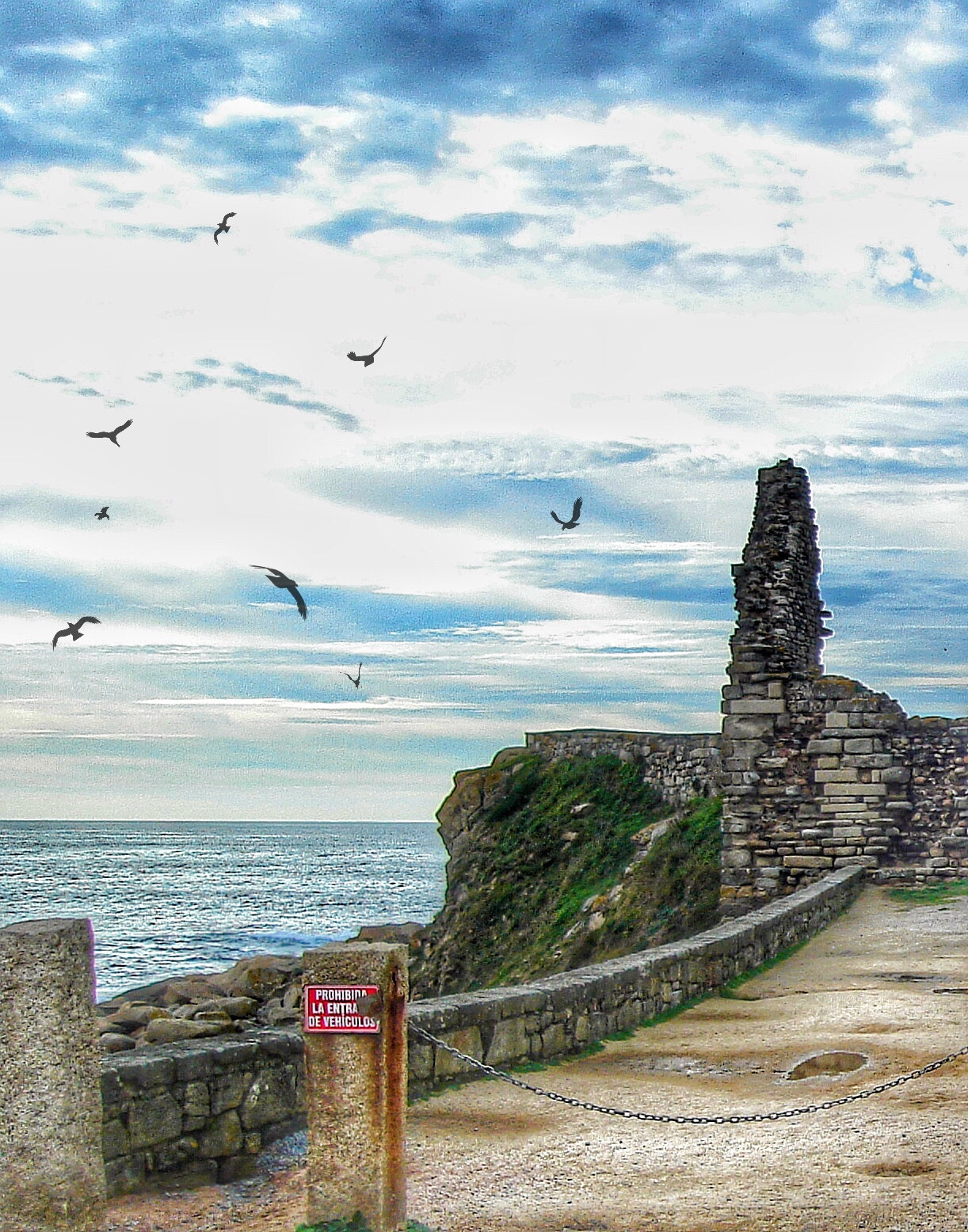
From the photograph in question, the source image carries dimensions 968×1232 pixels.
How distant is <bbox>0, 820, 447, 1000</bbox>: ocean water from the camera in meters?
41.0

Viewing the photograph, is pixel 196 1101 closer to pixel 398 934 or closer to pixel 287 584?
pixel 287 584

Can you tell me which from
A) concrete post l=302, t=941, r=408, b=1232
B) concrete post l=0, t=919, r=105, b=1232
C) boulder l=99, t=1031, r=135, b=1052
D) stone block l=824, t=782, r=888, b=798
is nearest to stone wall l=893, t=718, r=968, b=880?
stone block l=824, t=782, r=888, b=798

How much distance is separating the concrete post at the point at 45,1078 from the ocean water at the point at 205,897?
3684 mm

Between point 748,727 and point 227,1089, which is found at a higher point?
point 748,727

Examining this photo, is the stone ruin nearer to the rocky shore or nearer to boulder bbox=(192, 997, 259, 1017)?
the rocky shore

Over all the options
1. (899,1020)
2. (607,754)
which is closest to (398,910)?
(607,754)

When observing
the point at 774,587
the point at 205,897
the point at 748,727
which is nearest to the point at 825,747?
the point at 748,727

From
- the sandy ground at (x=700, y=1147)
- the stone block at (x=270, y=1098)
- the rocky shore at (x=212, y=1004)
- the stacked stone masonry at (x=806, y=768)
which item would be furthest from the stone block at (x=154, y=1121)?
the stacked stone masonry at (x=806, y=768)

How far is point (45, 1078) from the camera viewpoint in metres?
5.33

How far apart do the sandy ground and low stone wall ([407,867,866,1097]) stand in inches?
8.1

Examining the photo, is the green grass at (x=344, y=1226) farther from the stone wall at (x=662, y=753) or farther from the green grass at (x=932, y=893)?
the stone wall at (x=662, y=753)

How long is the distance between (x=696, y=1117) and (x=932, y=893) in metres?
12.1

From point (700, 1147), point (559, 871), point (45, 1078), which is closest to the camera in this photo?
point (45, 1078)

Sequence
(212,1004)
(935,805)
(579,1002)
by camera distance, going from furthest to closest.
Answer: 1. (935,805)
2. (212,1004)
3. (579,1002)
